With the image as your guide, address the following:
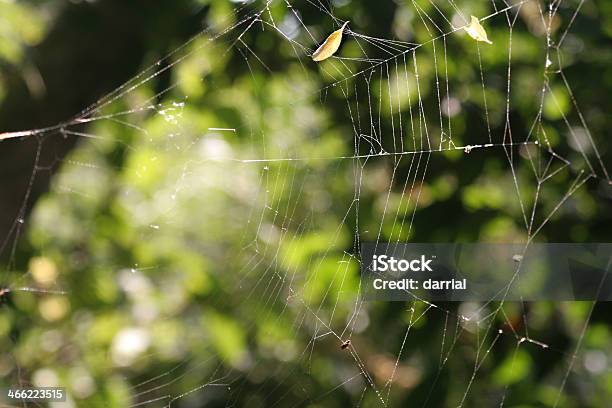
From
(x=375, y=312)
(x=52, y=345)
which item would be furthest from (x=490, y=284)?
(x=52, y=345)

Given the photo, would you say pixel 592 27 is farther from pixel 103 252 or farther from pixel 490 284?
pixel 103 252

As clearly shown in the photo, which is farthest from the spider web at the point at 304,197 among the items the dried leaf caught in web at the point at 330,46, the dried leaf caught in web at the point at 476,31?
the dried leaf caught in web at the point at 330,46

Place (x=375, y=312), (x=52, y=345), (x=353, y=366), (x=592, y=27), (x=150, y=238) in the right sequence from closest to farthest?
1. (x=592, y=27)
2. (x=375, y=312)
3. (x=353, y=366)
4. (x=52, y=345)
5. (x=150, y=238)

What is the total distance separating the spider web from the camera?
34.7 inches

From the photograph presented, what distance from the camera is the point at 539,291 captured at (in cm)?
84

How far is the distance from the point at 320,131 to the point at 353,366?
1.17ft

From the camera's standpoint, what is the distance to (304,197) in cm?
136

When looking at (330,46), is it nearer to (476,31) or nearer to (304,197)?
(476,31)

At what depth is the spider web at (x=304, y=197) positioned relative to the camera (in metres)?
0.88

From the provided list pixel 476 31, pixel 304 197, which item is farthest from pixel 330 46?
pixel 304 197

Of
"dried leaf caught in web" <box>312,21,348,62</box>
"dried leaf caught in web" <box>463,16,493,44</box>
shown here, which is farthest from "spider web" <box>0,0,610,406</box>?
"dried leaf caught in web" <box>312,21,348,62</box>

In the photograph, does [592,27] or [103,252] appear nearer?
[592,27]

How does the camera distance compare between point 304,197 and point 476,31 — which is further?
point 304,197

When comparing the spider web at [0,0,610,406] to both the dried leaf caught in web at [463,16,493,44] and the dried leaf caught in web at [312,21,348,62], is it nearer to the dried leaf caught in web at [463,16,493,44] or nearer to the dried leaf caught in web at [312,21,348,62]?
the dried leaf caught in web at [463,16,493,44]
